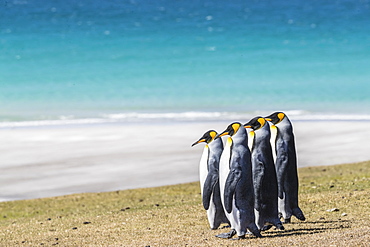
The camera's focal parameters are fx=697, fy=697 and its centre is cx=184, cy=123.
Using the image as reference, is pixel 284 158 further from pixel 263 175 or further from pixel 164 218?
pixel 164 218

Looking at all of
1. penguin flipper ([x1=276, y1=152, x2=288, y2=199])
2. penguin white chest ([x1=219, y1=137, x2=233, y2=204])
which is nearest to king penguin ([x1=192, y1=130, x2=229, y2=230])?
penguin white chest ([x1=219, y1=137, x2=233, y2=204])

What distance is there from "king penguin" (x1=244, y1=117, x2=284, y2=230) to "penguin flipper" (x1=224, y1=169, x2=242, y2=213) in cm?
46

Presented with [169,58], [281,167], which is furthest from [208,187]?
[169,58]

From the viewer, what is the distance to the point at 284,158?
27.4 feet

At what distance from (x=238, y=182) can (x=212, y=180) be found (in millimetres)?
662

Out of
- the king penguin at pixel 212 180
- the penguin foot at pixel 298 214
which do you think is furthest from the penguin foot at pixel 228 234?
the penguin foot at pixel 298 214

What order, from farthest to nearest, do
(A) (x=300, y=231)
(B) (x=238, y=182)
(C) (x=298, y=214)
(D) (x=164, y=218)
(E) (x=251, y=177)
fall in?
1. (D) (x=164, y=218)
2. (C) (x=298, y=214)
3. (A) (x=300, y=231)
4. (E) (x=251, y=177)
5. (B) (x=238, y=182)

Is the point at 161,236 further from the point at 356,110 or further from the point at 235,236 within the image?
the point at 356,110

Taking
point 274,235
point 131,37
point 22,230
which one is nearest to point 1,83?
point 131,37

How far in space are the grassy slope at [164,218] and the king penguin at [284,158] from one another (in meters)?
0.35

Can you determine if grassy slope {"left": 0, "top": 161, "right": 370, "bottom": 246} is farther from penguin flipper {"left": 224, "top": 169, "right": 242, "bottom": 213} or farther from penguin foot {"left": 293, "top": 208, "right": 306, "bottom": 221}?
penguin flipper {"left": 224, "top": 169, "right": 242, "bottom": 213}

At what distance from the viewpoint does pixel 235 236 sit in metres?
8.00

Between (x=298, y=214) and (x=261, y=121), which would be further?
(x=298, y=214)

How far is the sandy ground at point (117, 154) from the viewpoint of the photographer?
594 inches
